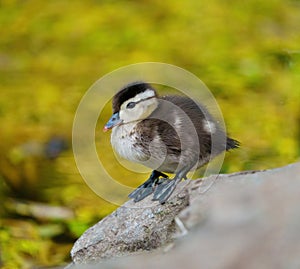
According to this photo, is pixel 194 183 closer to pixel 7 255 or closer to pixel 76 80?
pixel 7 255

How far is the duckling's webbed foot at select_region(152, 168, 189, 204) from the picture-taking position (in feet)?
15.6

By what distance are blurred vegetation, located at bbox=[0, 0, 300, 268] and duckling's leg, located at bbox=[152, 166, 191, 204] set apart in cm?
196

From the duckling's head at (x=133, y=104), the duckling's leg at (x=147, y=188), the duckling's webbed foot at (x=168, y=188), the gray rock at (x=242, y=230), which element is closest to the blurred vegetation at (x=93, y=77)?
the duckling's leg at (x=147, y=188)

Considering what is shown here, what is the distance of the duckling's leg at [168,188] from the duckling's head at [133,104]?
326 mm

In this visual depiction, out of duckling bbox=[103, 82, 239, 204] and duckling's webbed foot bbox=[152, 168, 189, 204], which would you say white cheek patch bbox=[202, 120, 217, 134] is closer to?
duckling bbox=[103, 82, 239, 204]

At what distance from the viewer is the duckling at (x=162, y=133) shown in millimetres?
4684

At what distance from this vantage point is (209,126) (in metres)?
4.89

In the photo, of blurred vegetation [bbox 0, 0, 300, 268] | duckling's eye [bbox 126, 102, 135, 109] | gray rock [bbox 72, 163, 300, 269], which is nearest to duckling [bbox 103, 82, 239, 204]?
duckling's eye [bbox 126, 102, 135, 109]

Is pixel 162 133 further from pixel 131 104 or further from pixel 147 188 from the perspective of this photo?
pixel 147 188

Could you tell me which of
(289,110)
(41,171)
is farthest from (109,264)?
(289,110)

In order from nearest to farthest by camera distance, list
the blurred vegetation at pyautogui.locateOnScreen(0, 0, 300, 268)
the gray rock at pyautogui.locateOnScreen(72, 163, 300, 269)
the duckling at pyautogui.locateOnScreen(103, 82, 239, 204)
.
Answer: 1. the gray rock at pyautogui.locateOnScreen(72, 163, 300, 269)
2. the duckling at pyautogui.locateOnScreen(103, 82, 239, 204)
3. the blurred vegetation at pyautogui.locateOnScreen(0, 0, 300, 268)

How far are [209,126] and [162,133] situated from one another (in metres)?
0.29

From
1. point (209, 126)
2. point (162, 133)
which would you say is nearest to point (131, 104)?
point (162, 133)

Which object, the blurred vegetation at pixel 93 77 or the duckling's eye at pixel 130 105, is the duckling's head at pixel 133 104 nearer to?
the duckling's eye at pixel 130 105
